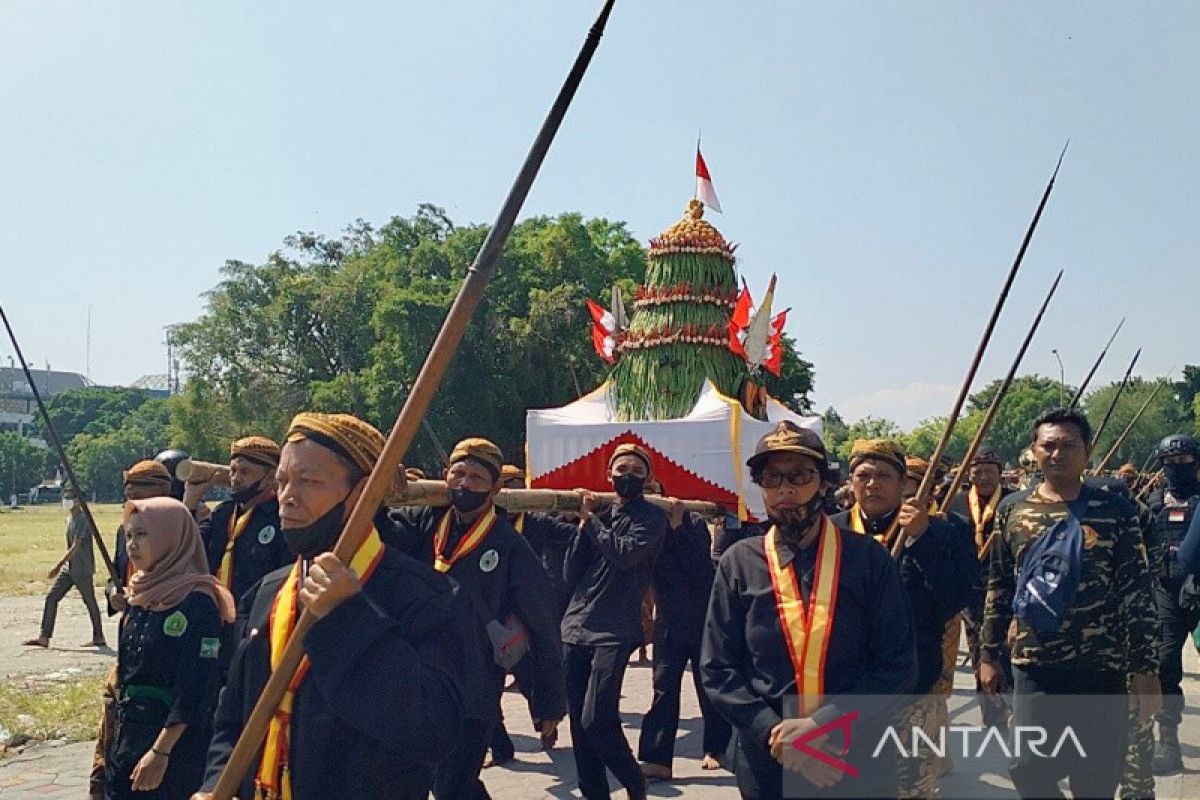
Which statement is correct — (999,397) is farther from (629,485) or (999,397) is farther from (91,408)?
(91,408)

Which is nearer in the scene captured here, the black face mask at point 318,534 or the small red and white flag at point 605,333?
→ the black face mask at point 318,534

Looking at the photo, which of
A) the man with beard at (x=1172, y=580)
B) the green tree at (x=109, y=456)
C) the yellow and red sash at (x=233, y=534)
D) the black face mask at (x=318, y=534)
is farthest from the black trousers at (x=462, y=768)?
the green tree at (x=109, y=456)

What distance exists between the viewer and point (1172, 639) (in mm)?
7172

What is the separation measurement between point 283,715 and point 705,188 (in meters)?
17.1

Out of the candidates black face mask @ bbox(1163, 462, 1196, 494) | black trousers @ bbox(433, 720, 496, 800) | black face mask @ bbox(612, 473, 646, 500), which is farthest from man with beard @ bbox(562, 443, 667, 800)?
black face mask @ bbox(1163, 462, 1196, 494)

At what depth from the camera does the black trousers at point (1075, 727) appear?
4504 millimetres

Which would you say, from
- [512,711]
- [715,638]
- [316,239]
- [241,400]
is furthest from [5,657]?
[316,239]

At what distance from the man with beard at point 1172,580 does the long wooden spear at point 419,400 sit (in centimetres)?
491

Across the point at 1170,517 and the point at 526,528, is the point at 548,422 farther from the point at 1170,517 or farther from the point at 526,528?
the point at 1170,517

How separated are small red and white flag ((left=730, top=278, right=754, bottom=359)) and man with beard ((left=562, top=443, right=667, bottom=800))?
10461 mm

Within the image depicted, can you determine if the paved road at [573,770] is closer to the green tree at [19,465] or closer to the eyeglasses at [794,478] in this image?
the eyeglasses at [794,478]

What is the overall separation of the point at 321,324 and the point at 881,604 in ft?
122

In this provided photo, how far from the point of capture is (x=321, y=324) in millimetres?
39031

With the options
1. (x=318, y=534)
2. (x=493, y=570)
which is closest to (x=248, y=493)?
(x=493, y=570)
